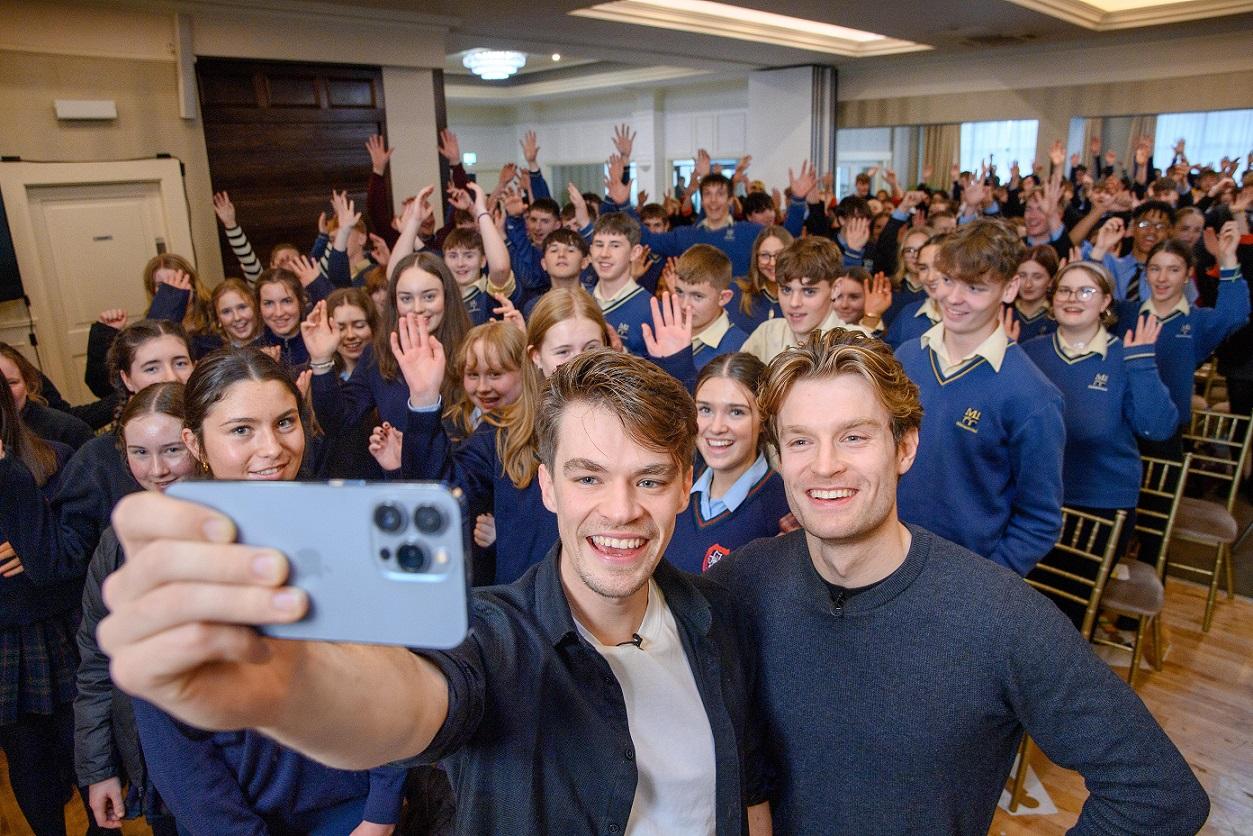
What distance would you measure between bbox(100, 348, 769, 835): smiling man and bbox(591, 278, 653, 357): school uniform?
2.48 metres

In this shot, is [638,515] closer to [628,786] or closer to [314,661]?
[628,786]

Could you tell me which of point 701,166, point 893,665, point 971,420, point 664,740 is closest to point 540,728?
point 664,740

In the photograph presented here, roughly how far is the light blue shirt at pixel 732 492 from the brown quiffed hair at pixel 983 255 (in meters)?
0.83

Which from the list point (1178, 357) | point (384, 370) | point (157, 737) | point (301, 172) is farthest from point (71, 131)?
point (1178, 357)

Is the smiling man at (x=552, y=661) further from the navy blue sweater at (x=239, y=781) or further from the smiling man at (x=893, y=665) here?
the navy blue sweater at (x=239, y=781)

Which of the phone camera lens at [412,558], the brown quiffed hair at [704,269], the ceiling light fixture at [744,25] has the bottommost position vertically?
the phone camera lens at [412,558]

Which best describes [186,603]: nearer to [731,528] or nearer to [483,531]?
[731,528]

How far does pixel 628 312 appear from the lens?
3.71m

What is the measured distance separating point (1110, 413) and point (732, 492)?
5.83 ft

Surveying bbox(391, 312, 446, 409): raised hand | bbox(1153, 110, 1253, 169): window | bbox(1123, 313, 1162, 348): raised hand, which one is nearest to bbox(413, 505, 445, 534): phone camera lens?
bbox(391, 312, 446, 409): raised hand

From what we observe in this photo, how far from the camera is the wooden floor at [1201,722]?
2.37 metres

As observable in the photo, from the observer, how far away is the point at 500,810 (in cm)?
91

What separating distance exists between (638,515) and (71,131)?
5686 mm

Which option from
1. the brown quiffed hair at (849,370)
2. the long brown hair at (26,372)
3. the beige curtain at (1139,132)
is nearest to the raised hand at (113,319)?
the long brown hair at (26,372)
